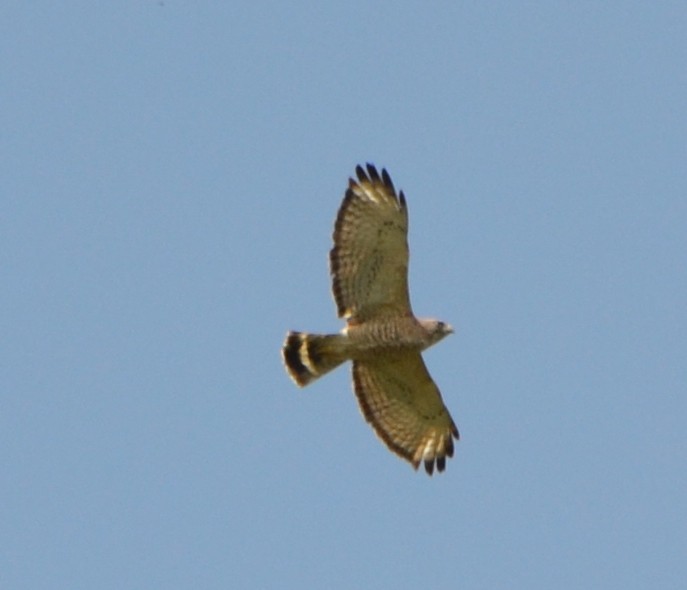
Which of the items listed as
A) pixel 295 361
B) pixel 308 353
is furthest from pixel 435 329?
pixel 295 361

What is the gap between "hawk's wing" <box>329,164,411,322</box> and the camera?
1855cm

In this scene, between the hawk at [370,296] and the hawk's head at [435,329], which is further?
the hawk's head at [435,329]

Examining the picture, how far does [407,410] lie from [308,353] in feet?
4.44

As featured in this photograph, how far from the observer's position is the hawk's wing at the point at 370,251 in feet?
60.8

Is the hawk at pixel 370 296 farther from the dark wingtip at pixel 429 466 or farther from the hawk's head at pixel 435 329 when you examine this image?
the dark wingtip at pixel 429 466

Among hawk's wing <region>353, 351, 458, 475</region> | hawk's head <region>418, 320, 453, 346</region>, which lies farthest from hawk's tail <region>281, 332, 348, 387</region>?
hawk's head <region>418, 320, 453, 346</region>

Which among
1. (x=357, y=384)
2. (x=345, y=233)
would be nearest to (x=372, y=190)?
(x=345, y=233)

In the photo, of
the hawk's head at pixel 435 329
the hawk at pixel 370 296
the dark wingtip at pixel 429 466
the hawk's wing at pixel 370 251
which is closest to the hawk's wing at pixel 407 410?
the dark wingtip at pixel 429 466

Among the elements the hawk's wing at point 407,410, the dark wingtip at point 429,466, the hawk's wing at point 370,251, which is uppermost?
the hawk's wing at point 370,251

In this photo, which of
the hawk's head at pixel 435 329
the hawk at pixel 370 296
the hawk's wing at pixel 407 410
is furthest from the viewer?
the hawk's wing at pixel 407 410

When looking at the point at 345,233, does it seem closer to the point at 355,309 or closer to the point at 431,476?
the point at 355,309

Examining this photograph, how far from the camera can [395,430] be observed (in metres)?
19.7

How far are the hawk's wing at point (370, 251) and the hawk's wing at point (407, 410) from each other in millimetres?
670

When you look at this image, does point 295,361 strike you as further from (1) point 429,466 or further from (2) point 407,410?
(1) point 429,466
